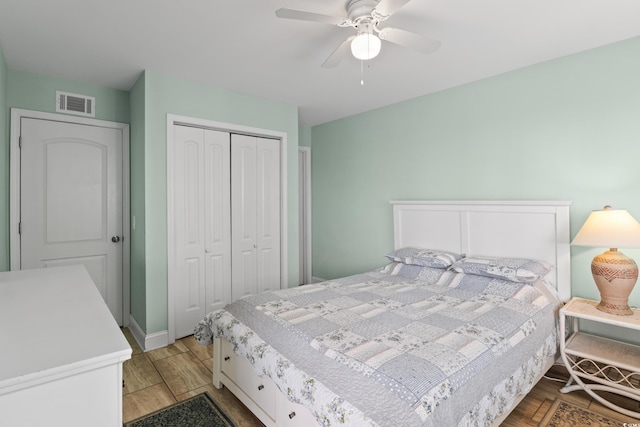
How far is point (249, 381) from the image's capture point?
1961 millimetres

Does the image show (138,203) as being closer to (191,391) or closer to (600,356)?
(191,391)

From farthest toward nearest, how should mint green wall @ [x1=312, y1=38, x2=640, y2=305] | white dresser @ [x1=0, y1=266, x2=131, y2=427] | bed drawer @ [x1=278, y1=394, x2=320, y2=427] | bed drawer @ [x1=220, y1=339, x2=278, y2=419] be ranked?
A: mint green wall @ [x1=312, y1=38, x2=640, y2=305], bed drawer @ [x1=220, y1=339, x2=278, y2=419], bed drawer @ [x1=278, y1=394, x2=320, y2=427], white dresser @ [x1=0, y1=266, x2=131, y2=427]

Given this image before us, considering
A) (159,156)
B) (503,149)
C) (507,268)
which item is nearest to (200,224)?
(159,156)

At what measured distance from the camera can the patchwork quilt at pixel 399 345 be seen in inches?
51.9

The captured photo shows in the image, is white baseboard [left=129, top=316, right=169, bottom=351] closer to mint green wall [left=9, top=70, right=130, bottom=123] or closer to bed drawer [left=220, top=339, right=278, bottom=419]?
bed drawer [left=220, top=339, right=278, bottom=419]

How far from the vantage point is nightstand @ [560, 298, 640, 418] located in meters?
1.98

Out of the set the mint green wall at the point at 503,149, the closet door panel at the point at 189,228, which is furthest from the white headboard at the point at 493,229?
the closet door panel at the point at 189,228

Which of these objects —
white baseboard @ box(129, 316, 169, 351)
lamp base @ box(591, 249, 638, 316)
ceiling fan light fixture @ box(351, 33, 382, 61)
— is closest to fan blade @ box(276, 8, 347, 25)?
ceiling fan light fixture @ box(351, 33, 382, 61)

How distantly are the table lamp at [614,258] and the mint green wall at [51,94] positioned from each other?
4.08 metres

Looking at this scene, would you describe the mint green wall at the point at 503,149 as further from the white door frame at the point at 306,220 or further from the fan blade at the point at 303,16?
the fan blade at the point at 303,16

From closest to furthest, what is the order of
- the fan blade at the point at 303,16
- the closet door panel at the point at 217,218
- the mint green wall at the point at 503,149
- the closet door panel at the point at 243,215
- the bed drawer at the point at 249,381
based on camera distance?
the fan blade at the point at 303,16, the bed drawer at the point at 249,381, the mint green wall at the point at 503,149, the closet door panel at the point at 217,218, the closet door panel at the point at 243,215

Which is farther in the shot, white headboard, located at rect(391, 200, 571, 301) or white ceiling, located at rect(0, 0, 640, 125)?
white headboard, located at rect(391, 200, 571, 301)

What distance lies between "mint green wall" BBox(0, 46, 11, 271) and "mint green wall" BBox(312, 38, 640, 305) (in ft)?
10.7

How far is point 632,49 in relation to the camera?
7.55 feet
